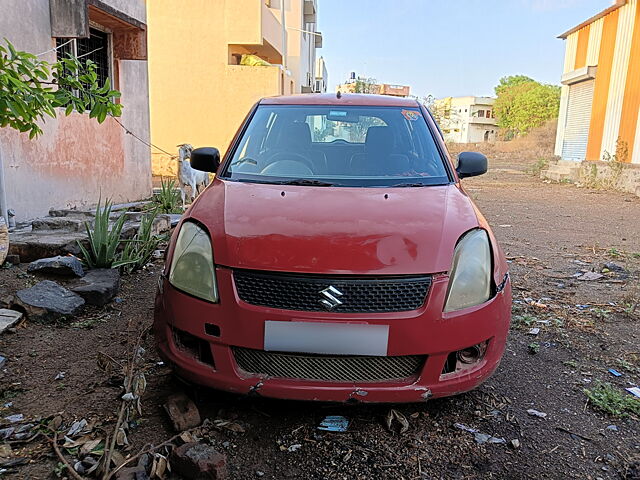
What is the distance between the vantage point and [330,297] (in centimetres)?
211

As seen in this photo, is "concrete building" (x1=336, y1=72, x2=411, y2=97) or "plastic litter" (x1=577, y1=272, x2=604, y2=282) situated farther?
"concrete building" (x1=336, y1=72, x2=411, y2=97)

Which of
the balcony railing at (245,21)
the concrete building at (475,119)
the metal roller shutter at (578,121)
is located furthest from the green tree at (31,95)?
the concrete building at (475,119)

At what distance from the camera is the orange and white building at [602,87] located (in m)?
13.5

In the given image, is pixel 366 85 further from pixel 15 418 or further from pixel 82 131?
pixel 15 418

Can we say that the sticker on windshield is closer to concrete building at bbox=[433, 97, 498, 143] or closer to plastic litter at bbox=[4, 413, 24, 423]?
plastic litter at bbox=[4, 413, 24, 423]

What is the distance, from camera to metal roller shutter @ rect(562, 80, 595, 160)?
55.2 feet

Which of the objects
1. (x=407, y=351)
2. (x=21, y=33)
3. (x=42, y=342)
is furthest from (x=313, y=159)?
(x=21, y=33)

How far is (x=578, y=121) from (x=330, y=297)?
18224mm

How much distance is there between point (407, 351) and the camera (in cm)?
211

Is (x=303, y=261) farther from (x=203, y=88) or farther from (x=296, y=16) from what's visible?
(x=296, y=16)

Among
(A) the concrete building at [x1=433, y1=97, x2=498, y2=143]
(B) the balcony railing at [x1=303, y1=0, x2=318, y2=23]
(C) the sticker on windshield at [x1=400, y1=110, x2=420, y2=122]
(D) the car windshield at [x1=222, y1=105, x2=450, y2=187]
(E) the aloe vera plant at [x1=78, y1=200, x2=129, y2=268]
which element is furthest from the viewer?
(A) the concrete building at [x1=433, y1=97, x2=498, y2=143]

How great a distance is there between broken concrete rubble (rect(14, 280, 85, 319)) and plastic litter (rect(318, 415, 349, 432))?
2.10 metres

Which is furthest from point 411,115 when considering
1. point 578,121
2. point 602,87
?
point 578,121

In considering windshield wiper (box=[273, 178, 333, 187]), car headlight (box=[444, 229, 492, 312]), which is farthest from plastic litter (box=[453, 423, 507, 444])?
windshield wiper (box=[273, 178, 333, 187])
